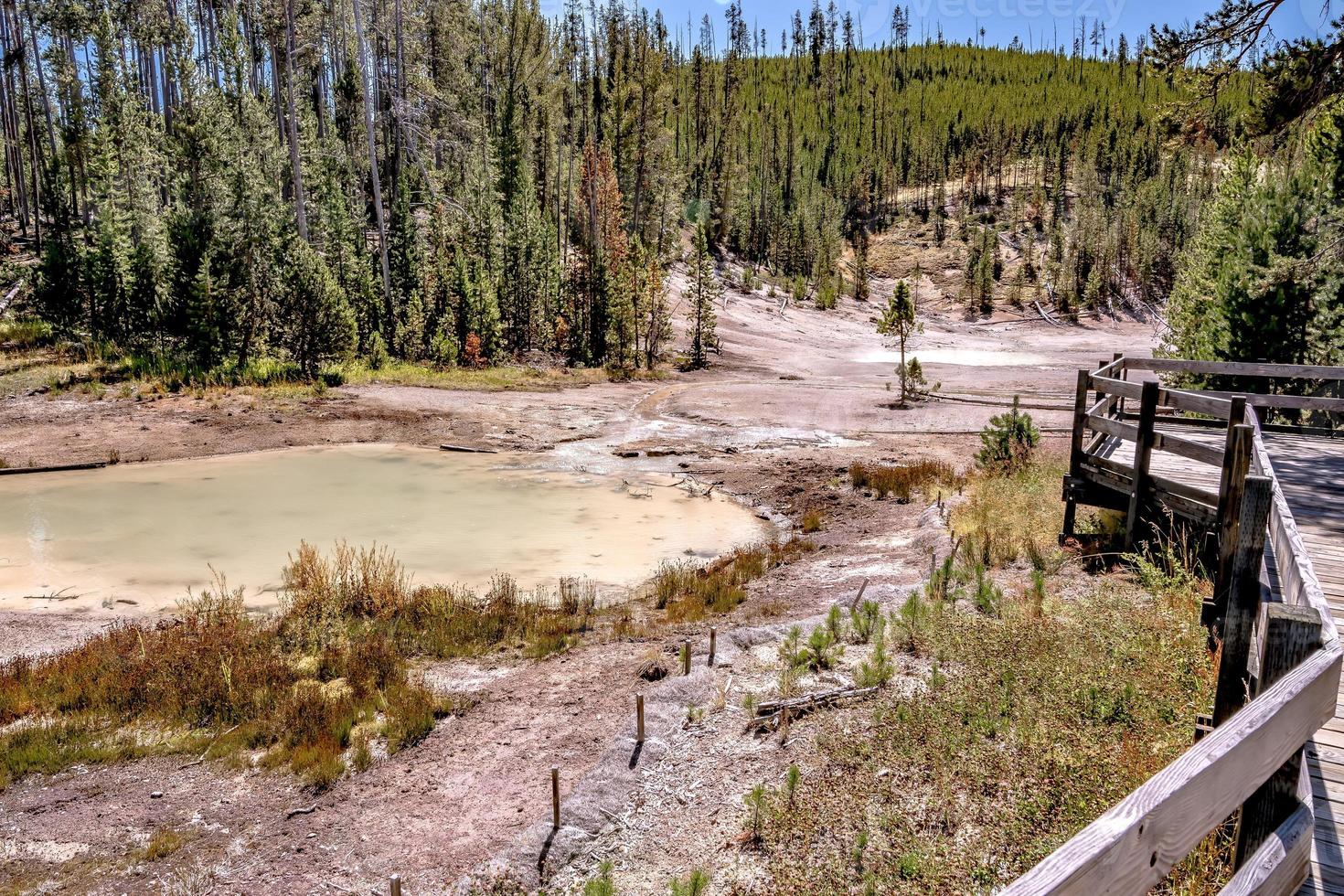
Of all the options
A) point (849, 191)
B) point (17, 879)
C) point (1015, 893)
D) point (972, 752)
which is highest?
point (849, 191)

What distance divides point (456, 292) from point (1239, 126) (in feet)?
105

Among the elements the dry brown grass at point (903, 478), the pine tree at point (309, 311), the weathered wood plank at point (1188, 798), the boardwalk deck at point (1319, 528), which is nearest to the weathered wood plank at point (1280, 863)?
the weathered wood plank at point (1188, 798)

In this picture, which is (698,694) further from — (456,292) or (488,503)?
(456,292)

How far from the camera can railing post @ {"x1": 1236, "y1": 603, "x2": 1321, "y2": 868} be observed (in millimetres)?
2873

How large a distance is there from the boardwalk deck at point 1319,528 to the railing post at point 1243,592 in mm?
413

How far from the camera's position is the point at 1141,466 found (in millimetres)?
9914

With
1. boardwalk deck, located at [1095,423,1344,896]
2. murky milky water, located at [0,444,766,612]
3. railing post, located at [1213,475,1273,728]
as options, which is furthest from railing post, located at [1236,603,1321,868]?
murky milky water, located at [0,444,766,612]

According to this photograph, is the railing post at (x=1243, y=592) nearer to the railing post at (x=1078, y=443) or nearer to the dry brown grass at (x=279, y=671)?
the dry brown grass at (x=279, y=671)

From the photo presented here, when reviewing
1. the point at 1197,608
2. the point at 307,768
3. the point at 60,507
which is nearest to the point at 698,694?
the point at 307,768

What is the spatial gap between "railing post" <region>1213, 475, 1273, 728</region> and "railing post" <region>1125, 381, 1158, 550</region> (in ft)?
19.4

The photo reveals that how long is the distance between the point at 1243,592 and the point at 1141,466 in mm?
6450

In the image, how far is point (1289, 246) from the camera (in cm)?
2036

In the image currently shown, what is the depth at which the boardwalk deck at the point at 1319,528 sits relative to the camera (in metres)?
3.34

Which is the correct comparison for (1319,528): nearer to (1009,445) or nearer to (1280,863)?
(1280,863)
